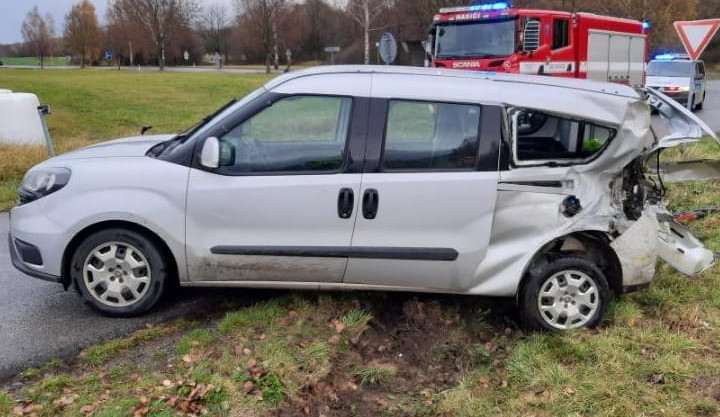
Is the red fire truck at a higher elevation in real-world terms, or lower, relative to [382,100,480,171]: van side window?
higher

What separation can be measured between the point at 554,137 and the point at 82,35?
82042mm

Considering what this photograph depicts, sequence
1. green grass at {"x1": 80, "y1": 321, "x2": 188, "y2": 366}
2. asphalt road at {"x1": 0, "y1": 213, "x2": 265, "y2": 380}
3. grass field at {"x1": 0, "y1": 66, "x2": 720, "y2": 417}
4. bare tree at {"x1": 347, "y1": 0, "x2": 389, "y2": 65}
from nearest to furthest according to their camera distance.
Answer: grass field at {"x1": 0, "y1": 66, "x2": 720, "y2": 417}
green grass at {"x1": 80, "y1": 321, "x2": 188, "y2": 366}
asphalt road at {"x1": 0, "y1": 213, "x2": 265, "y2": 380}
bare tree at {"x1": 347, "y1": 0, "x2": 389, "y2": 65}

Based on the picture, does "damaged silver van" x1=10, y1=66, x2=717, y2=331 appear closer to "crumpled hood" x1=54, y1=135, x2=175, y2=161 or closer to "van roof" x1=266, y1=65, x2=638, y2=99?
"van roof" x1=266, y1=65, x2=638, y2=99

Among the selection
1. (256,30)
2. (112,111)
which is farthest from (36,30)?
(112,111)

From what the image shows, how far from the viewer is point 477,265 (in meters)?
4.18

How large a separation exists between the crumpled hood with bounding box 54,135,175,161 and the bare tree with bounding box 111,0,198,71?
6893 cm

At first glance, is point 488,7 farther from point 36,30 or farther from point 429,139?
point 36,30

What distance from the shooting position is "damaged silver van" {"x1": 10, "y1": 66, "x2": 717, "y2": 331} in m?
4.11

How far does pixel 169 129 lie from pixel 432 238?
15.1 metres

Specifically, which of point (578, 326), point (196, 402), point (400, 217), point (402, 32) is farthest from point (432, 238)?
point (402, 32)

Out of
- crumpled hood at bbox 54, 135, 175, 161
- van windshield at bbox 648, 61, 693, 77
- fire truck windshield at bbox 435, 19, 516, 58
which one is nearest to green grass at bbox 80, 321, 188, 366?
crumpled hood at bbox 54, 135, 175, 161

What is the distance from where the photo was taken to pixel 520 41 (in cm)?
1403

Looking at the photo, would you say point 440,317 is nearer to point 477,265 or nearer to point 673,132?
point 477,265

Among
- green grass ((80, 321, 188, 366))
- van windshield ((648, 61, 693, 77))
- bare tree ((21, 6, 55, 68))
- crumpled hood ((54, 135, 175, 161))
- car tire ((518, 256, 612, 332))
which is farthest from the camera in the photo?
bare tree ((21, 6, 55, 68))
